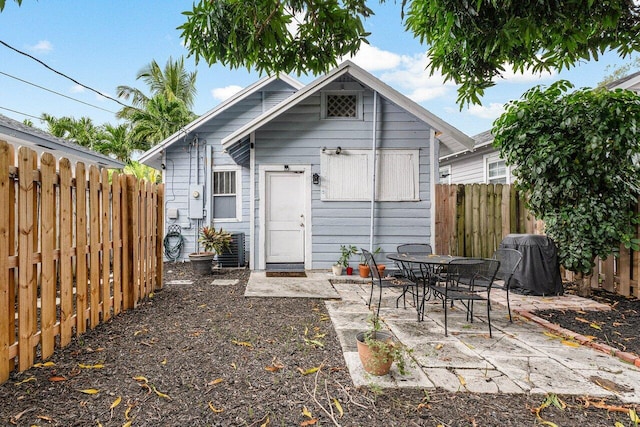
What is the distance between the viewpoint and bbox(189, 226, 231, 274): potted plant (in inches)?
274

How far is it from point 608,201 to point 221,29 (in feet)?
18.8

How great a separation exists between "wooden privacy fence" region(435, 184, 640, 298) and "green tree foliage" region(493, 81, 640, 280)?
4.73 feet

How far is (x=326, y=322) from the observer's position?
3918mm

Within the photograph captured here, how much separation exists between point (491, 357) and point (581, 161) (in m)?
3.69

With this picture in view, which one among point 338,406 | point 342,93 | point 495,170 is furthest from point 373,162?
point 495,170

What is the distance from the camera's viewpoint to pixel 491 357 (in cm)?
292

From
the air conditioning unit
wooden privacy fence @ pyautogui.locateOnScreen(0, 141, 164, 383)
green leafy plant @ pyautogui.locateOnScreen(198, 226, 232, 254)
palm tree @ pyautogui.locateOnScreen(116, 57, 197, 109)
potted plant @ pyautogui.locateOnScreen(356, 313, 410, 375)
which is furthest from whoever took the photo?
palm tree @ pyautogui.locateOnScreen(116, 57, 197, 109)

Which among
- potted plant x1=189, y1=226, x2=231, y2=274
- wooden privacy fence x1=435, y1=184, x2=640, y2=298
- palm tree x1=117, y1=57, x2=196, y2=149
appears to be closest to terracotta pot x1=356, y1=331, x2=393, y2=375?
wooden privacy fence x1=435, y1=184, x2=640, y2=298

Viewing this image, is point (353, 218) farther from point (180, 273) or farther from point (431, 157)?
point (180, 273)

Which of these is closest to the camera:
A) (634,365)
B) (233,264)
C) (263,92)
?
→ (634,365)

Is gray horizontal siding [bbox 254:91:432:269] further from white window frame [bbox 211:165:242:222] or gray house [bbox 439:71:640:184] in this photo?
white window frame [bbox 211:165:242:222]

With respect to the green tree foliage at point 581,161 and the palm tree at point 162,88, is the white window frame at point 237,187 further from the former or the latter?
the palm tree at point 162,88

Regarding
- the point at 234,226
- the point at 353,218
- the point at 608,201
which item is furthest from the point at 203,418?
the point at 234,226

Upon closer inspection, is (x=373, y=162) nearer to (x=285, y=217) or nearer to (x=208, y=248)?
(x=285, y=217)
